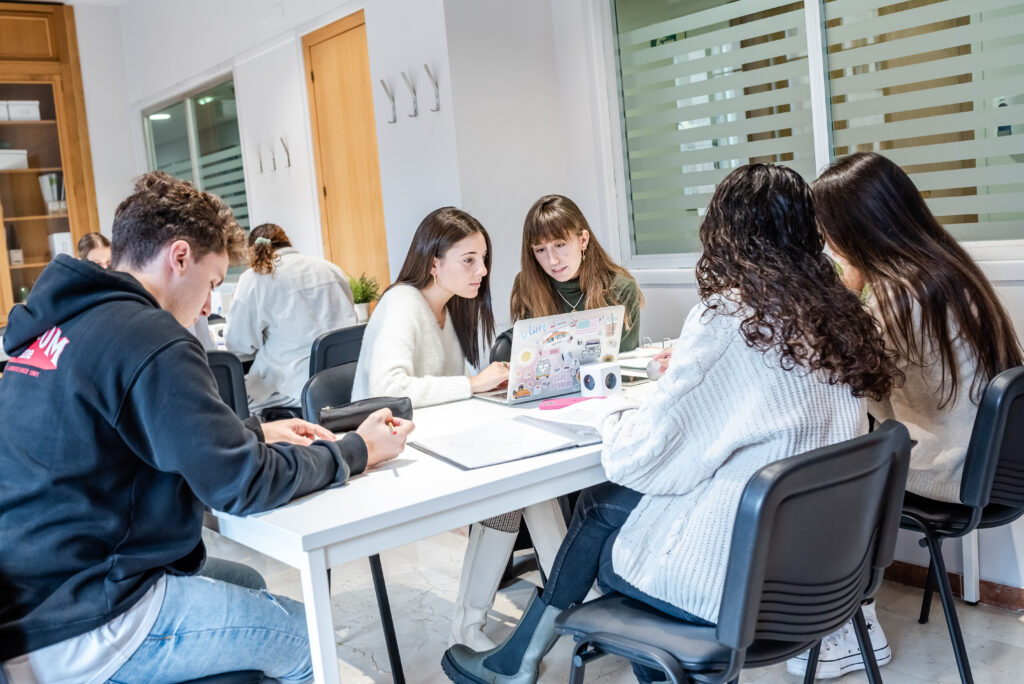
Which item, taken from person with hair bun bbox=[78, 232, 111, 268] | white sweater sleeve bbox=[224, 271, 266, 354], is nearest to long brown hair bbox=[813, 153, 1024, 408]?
white sweater sleeve bbox=[224, 271, 266, 354]

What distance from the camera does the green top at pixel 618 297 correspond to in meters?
3.11

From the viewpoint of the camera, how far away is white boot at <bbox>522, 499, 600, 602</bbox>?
7.59 ft

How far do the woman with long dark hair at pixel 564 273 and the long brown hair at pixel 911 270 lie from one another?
42.5 inches

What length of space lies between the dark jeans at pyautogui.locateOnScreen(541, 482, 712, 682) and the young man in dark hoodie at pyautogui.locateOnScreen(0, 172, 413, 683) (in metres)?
0.55

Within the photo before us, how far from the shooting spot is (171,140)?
655 cm

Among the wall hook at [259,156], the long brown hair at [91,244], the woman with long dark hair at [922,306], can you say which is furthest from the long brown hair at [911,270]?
the wall hook at [259,156]

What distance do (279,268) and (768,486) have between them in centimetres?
298

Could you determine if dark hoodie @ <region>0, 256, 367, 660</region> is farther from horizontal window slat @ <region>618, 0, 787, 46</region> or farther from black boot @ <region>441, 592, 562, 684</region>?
horizontal window slat @ <region>618, 0, 787, 46</region>

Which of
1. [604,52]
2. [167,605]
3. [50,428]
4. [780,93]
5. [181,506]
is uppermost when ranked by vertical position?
[604,52]

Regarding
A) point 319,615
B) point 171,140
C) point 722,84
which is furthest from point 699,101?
point 171,140

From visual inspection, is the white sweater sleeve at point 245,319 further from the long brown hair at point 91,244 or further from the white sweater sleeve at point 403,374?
the white sweater sleeve at point 403,374

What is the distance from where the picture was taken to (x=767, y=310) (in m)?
1.47

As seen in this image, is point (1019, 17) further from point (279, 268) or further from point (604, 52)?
point (279, 268)

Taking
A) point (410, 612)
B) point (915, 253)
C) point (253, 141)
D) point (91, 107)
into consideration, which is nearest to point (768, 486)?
point (915, 253)
